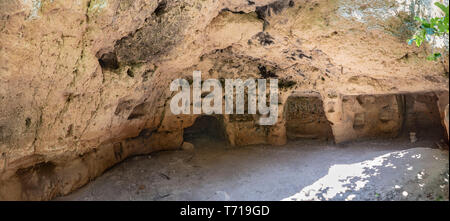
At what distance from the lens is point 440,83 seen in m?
4.68

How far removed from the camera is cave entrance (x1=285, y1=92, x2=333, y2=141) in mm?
7711

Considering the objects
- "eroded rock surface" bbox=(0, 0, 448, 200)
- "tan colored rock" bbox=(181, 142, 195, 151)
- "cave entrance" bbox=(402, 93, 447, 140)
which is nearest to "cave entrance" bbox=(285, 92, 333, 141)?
"eroded rock surface" bbox=(0, 0, 448, 200)

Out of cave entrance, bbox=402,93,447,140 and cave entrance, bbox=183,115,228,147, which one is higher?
cave entrance, bbox=402,93,447,140

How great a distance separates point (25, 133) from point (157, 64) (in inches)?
79.5

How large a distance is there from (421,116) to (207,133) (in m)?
4.38

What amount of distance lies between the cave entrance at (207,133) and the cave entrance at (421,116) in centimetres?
351

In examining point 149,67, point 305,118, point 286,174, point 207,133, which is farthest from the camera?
point 207,133

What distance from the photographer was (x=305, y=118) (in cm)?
782

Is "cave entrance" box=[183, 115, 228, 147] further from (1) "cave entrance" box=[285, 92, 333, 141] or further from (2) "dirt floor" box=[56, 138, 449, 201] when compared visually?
(1) "cave entrance" box=[285, 92, 333, 141]
